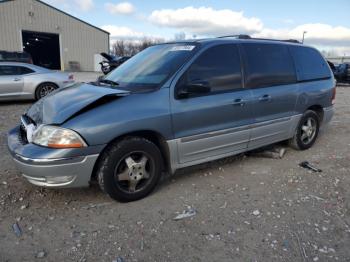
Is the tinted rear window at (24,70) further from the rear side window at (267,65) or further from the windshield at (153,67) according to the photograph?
the rear side window at (267,65)

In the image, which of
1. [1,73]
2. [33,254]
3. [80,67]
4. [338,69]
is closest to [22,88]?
[1,73]

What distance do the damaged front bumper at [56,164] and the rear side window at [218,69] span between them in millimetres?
1375

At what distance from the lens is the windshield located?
368 centimetres

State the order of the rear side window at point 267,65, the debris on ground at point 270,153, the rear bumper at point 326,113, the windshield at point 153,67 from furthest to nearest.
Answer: the rear bumper at point 326,113
the debris on ground at point 270,153
the rear side window at point 267,65
the windshield at point 153,67

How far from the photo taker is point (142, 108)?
334cm

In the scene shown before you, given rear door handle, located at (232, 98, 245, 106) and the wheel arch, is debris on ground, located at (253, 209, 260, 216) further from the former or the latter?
the wheel arch

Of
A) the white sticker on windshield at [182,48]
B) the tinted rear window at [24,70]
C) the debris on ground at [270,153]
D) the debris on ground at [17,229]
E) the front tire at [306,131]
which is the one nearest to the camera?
the debris on ground at [17,229]

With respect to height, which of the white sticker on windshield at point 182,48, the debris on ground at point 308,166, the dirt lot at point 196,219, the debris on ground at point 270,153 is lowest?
the dirt lot at point 196,219

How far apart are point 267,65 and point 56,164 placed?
10.4 ft

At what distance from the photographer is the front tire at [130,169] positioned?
127 inches

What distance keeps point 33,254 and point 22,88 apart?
792 cm

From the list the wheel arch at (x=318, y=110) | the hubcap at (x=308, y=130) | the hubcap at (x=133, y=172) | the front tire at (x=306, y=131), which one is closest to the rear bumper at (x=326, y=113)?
the wheel arch at (x=318, y=110)

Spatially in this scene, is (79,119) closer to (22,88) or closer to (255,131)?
(255,131)

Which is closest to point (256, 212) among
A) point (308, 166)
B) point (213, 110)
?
point (213, 110)
